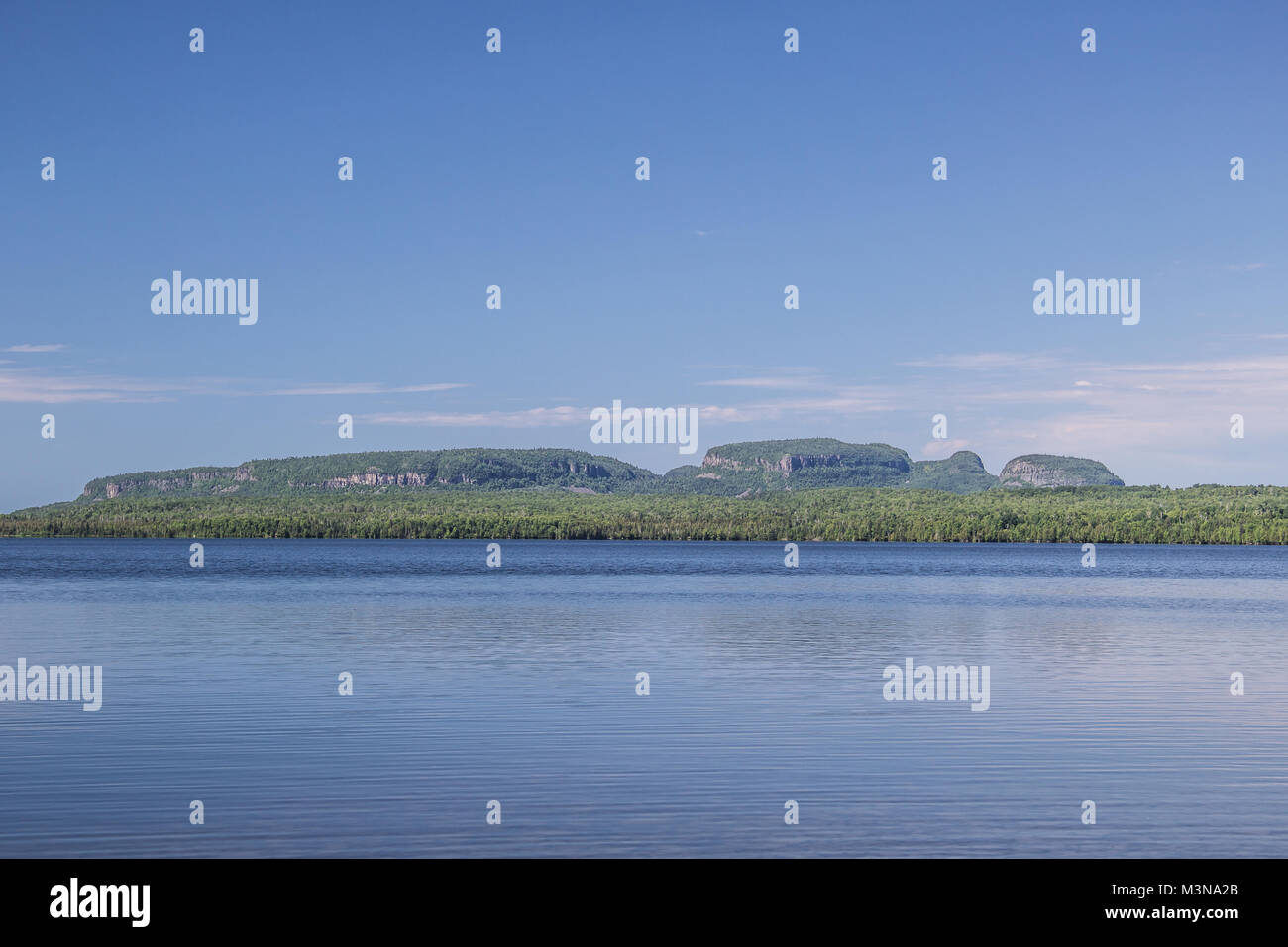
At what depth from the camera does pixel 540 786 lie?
13375mm

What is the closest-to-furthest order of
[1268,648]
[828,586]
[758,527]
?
[1268,648] < [828,586] < [758,527]

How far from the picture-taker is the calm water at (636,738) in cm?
1151

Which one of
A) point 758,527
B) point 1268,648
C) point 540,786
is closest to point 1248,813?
point 540,786

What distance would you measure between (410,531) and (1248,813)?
151629 mm

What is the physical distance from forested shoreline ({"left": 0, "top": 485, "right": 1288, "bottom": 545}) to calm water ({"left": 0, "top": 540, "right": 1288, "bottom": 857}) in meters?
118

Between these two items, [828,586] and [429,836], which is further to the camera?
[828,586]

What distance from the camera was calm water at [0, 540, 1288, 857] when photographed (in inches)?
453

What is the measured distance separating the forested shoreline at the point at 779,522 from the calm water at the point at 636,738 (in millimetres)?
118123

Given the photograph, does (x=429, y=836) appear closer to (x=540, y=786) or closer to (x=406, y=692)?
(x=540, y=786)
